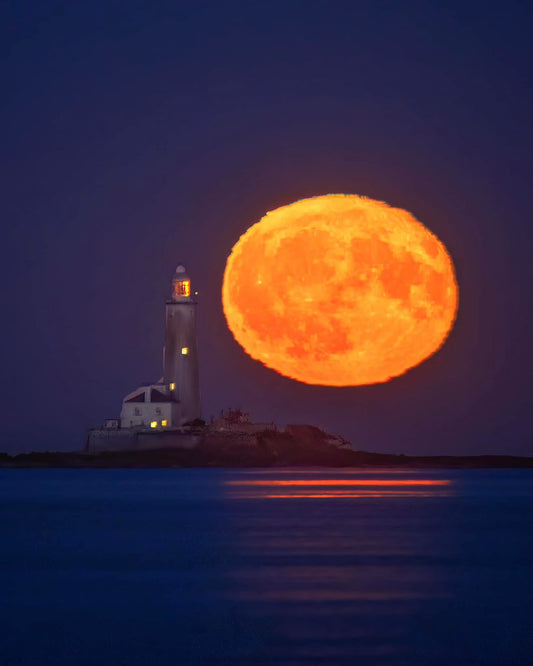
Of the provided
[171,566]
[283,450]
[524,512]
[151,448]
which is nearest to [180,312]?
[151,448]

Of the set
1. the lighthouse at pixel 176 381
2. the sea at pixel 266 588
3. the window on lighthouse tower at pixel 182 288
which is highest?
the window on lighthouse tower at pixel 182 288

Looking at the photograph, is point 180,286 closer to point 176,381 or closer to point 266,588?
point 176,381

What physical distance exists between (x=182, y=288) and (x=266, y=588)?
92.1 metres

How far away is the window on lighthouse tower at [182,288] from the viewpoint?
126 meters

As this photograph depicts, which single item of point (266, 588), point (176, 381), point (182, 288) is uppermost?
point (182, 288)

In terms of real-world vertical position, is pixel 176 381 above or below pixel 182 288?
below

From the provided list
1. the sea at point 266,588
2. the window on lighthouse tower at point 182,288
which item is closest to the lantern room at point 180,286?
the window on lighthouse tower at point 182,288

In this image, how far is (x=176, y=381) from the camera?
127 meters

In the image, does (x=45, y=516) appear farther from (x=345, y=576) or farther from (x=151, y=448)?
(x=151, y=448)

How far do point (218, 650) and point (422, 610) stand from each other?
7033mm

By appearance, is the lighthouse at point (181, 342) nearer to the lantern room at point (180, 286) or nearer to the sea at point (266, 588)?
the lantern room at point (180, 286)

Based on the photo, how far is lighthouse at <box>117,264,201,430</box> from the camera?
124938mm

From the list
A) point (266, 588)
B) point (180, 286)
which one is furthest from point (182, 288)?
point (266, 588)

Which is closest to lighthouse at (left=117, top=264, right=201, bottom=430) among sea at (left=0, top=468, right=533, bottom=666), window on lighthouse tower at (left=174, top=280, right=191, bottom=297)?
window on lighthouse tower at (left=174, top=280, right=191, bottom=297)
